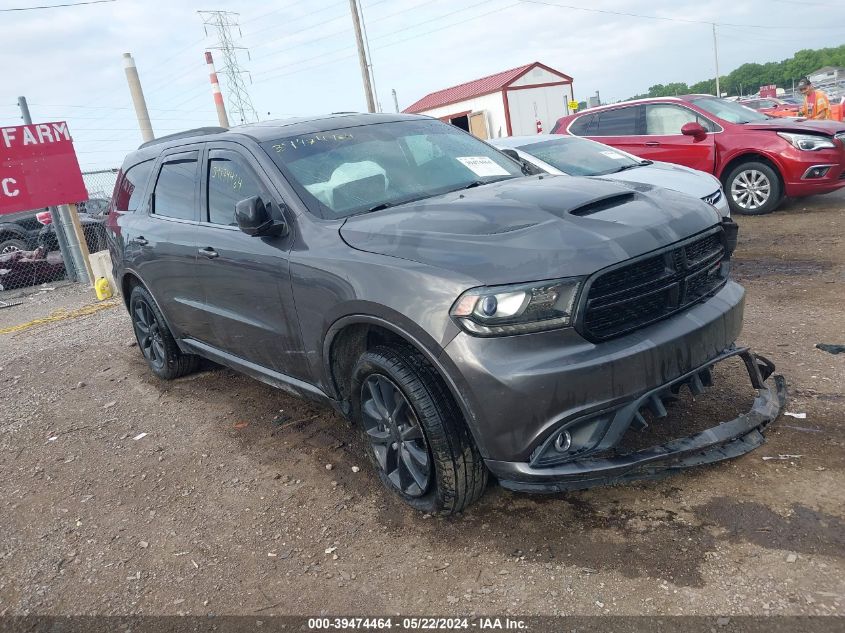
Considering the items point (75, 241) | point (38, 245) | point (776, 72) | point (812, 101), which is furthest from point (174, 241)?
point (776, 72)

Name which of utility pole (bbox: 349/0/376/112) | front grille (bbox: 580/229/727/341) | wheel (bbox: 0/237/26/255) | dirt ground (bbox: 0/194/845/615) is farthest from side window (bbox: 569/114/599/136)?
utility pole (bbox: 349/0/376/112)

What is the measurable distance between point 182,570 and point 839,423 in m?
3.21

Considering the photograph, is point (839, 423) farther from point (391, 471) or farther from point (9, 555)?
point (9, 555)

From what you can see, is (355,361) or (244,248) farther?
(244,248)

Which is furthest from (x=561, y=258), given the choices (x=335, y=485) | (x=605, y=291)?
(x=335, y=485)

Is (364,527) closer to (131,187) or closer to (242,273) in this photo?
(242,273)

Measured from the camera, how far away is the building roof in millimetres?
31281

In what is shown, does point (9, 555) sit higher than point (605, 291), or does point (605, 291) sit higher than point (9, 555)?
point (605, 291)

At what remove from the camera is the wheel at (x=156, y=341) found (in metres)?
5.30

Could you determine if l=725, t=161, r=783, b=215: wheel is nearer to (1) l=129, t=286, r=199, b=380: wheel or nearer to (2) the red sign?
(1) l=129, t=286, r=199, b=380: wheel

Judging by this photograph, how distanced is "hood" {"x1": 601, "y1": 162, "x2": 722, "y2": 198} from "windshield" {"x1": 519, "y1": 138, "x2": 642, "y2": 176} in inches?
10.4

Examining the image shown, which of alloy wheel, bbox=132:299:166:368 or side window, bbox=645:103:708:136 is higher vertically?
side window, bbox=645:103:708:136

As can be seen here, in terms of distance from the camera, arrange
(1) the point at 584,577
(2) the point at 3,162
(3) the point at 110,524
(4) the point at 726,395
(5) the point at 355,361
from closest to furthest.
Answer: (1) the point at 584,577, (5) the point at 355,361, (3) the point at 110,524, (4) the point at 726,395, (2) the point at 3,162

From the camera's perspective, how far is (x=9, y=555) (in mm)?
3391
